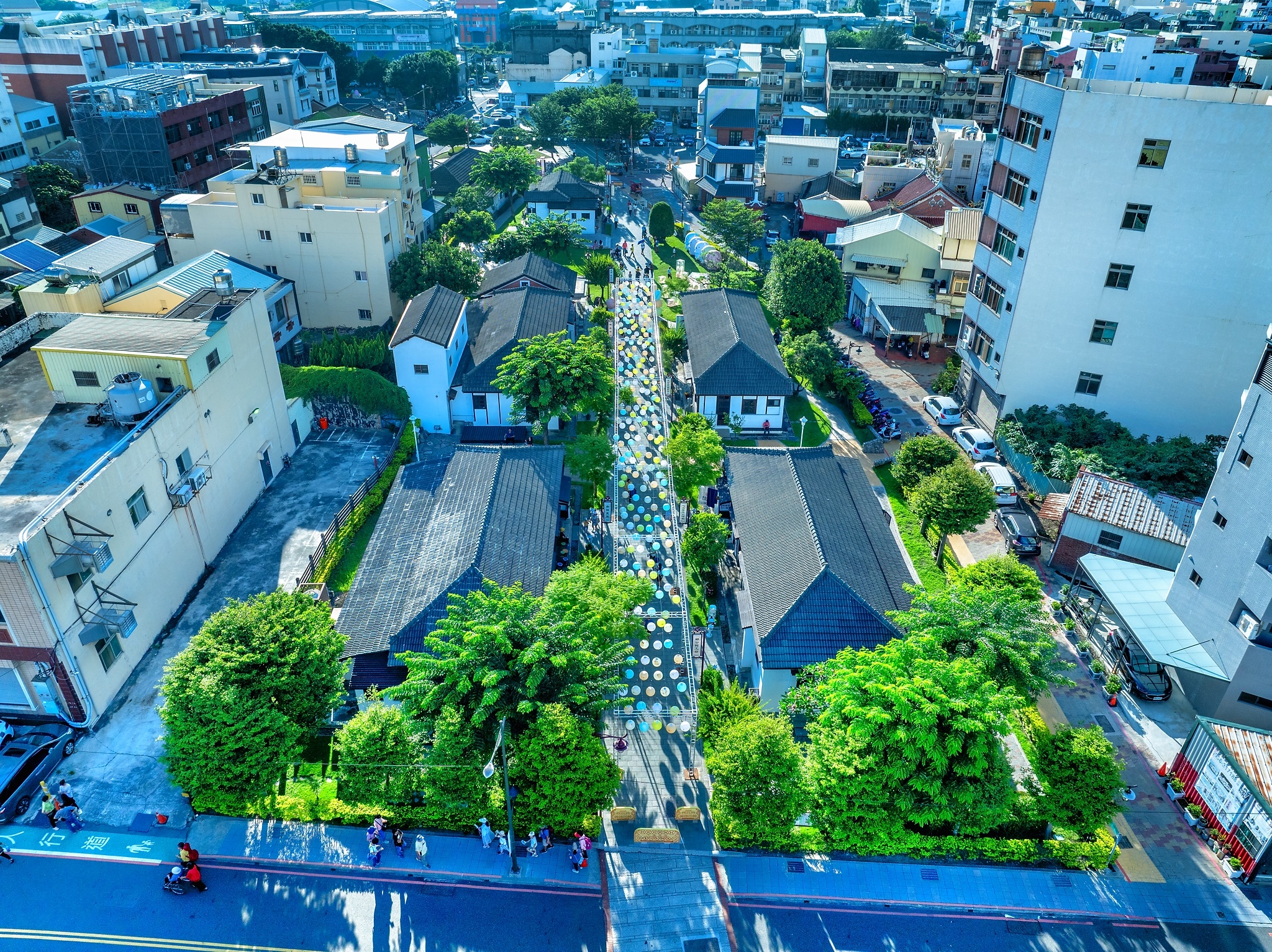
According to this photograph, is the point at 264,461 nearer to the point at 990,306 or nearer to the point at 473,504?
the point at 473,504

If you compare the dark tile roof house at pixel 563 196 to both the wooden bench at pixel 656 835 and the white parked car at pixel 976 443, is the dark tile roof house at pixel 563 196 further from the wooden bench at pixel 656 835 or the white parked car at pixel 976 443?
the wooden bench at pixel 656 835

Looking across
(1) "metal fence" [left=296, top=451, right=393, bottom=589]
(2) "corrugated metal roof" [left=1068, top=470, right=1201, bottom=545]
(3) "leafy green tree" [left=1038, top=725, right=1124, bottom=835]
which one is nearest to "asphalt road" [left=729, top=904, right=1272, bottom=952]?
(3) "leafy green tree" [left=1038, top=725, right=1124, bottom=835]

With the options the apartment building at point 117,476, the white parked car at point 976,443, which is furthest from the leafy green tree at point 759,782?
the white parked car at point 976,443

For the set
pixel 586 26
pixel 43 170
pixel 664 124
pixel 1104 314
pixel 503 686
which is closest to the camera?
pixel 503 686

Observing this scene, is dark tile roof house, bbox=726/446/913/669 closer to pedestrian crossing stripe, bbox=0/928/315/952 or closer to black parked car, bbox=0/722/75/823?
pedestrian crossing stripe, bbox=0/928/315/952

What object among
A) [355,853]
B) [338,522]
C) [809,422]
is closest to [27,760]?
[355,853]

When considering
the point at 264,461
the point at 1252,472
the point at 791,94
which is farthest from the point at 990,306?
the point at 791,94
